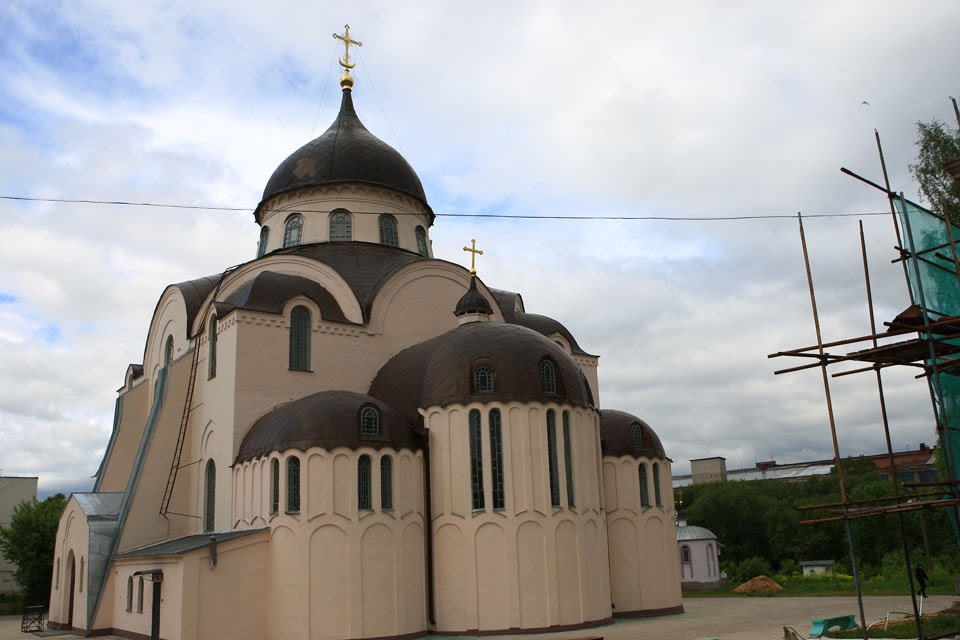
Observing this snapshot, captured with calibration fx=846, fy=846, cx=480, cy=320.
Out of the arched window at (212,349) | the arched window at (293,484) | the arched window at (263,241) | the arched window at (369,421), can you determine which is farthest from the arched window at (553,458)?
the arched window at (263,241)

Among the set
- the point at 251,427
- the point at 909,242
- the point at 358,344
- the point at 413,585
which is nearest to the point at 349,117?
the point at 358,344

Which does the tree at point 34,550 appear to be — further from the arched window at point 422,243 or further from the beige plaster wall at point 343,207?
the arched window at point 422,243

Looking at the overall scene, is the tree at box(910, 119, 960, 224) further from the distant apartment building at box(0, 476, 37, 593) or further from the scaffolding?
the distant apartment building at box(0, 476, 37, 593)

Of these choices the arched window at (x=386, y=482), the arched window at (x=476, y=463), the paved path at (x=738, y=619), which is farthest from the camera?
the arched window at (x=476, y=463)

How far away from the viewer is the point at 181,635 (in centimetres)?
1697

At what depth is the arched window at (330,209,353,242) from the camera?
26.4 meters

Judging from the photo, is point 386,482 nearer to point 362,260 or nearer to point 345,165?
Answer: point 362,260

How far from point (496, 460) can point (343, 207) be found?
37.4ft

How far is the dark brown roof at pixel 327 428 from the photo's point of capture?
18156 millimetres

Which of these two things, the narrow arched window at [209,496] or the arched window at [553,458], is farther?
the narrow arched window at [209,496]

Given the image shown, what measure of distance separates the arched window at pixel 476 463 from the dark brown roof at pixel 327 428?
1369 millimetres

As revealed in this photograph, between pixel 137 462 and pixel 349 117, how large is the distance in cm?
1377

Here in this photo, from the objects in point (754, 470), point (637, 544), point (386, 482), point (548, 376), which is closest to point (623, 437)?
point (637, 544)

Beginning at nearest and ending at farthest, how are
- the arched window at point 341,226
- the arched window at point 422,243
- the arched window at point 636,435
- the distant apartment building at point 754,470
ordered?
the arched window at point 636,435
the arched window at point 341,226
the arched window at point 422,243
the distant apartment building at point 754,470
